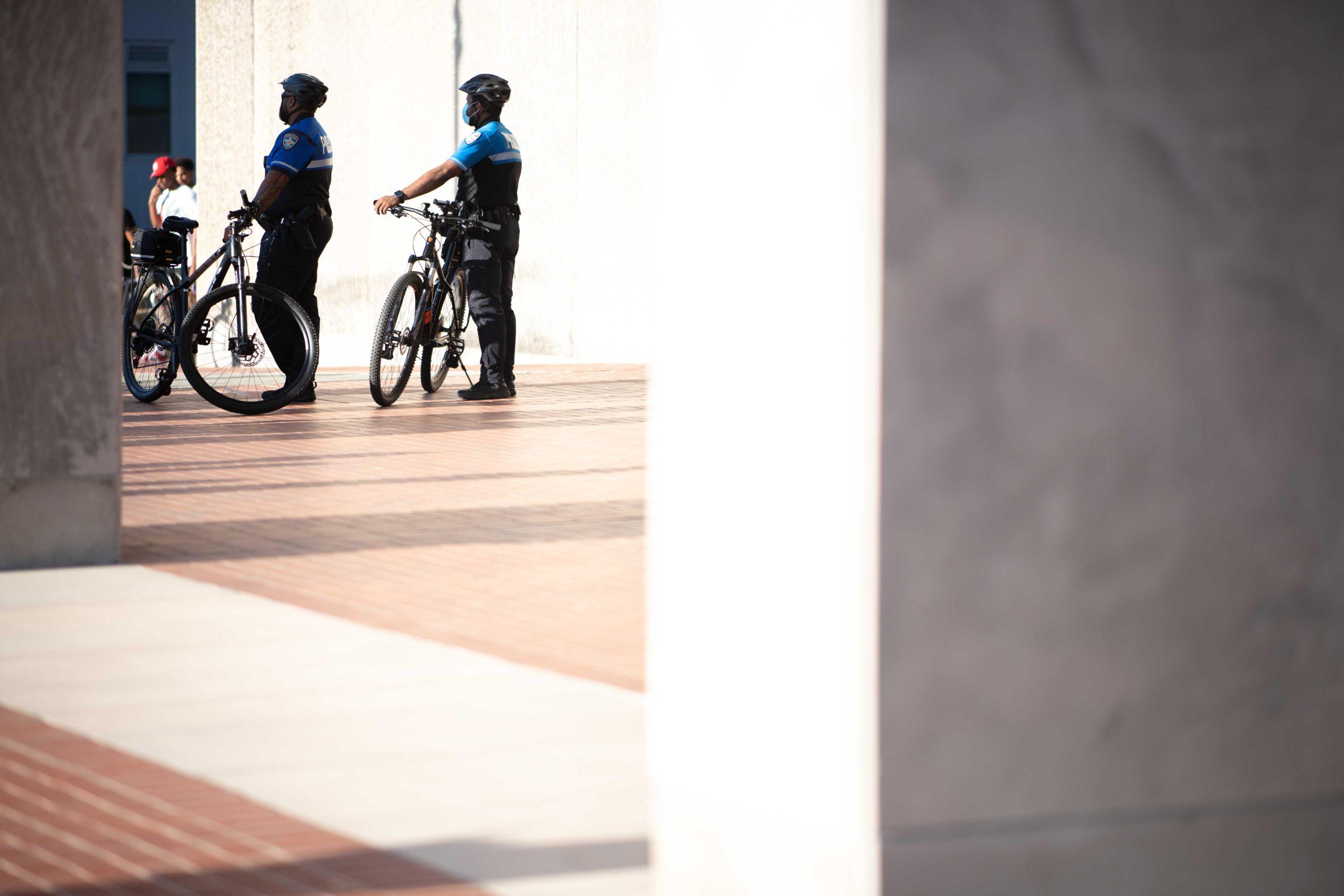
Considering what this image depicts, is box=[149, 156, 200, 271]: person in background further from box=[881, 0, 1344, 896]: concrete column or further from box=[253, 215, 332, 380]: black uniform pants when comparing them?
box=[881, 0, 1344, 896]: concrete column

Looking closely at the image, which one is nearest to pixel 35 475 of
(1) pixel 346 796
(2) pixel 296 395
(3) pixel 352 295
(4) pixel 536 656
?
(4) pixel 536 656

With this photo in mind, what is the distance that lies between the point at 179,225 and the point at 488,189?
2.69 m

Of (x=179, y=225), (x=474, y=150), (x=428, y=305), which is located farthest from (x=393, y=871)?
(x=179, y=225)

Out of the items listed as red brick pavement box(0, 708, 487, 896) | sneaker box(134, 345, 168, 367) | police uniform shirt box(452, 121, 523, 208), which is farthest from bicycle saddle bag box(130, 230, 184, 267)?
red brick pavement box(0, 708, 487, 896)

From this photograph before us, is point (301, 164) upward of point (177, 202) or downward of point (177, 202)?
downward

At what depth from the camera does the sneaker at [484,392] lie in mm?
14578

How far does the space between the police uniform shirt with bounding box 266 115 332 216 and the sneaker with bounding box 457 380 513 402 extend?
209 centimetres

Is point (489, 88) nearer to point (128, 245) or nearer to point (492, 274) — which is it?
point (492, 274)

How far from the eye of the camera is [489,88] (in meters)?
13.8

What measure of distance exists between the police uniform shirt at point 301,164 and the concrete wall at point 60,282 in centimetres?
582

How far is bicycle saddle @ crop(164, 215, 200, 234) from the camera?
14.8m

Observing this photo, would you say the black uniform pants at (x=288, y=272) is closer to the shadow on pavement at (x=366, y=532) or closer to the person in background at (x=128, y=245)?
the person in background at (x=128, y=245)

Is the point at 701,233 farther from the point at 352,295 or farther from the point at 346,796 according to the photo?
the point at 352,295

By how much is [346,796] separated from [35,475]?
3.54 metres
